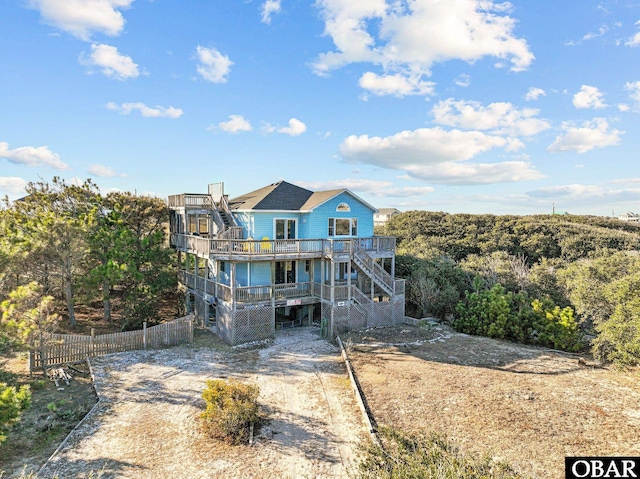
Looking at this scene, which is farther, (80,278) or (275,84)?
(275,84)

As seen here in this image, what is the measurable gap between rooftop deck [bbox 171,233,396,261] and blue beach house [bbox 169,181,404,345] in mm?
49

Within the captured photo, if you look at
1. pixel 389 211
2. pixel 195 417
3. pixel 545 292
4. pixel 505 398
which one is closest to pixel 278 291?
pixel 195 417

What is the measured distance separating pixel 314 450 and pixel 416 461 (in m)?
2.82

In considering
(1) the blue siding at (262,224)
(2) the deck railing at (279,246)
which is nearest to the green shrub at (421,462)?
(2) the deck railing at (279,246)

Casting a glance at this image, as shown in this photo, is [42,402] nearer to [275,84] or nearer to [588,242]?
[275,84]

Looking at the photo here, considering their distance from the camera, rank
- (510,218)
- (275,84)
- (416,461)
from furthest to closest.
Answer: (510,218), (275,84), (416,461)

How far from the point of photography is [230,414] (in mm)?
10180

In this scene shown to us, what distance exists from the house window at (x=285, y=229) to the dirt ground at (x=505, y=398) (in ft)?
25.1

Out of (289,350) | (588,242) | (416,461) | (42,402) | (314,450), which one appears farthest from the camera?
(588,242)

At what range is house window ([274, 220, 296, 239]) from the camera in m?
22.1

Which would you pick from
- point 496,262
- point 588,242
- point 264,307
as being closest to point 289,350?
point 264,307

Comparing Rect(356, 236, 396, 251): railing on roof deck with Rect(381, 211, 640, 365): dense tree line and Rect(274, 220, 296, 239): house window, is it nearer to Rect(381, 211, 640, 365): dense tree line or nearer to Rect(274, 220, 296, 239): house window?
Rect(381, 211, 640, 365): dense tree line

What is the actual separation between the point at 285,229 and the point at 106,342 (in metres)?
10.7

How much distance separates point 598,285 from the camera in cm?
1900
